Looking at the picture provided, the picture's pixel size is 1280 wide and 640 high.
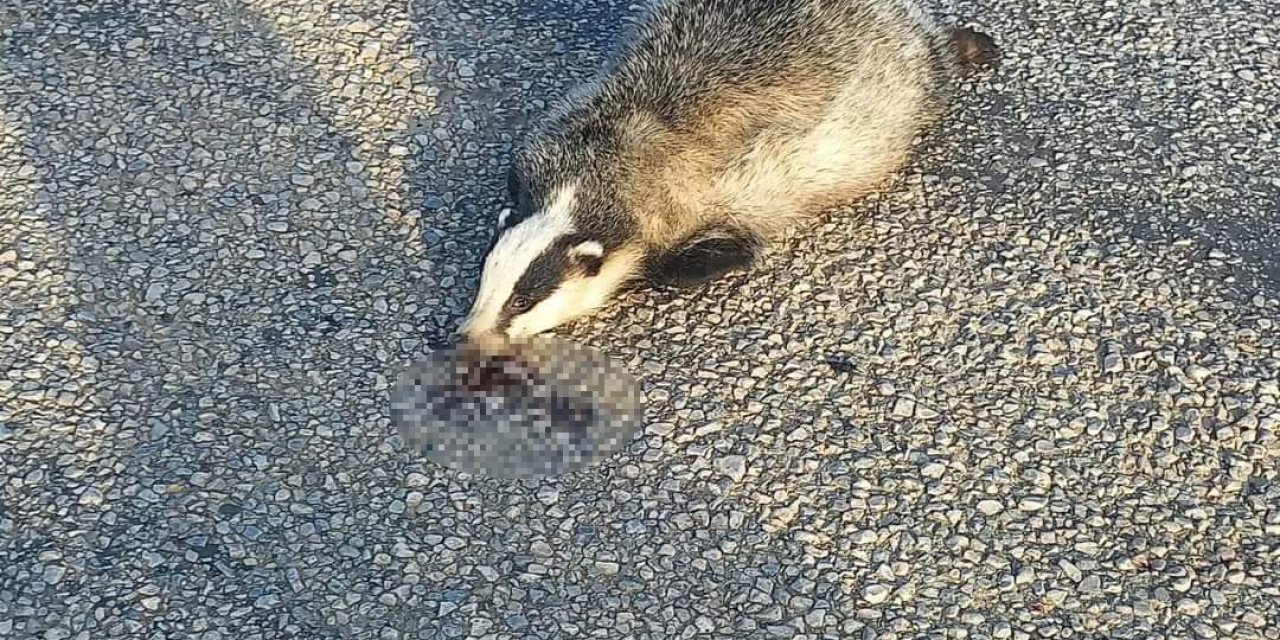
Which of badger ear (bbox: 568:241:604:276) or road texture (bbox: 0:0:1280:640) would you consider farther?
badger ear (bbox: 568:241:604:276)

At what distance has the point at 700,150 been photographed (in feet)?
14.6

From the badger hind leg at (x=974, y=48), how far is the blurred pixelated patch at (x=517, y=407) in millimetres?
1903

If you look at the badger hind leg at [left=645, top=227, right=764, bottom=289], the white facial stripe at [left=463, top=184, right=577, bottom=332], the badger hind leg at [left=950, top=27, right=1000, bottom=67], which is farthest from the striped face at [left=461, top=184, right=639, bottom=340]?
the badger hind leg at [left=950, top=27, right=1000, bottom=67]

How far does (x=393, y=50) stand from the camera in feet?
17.4

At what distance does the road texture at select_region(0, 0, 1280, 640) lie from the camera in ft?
11.9

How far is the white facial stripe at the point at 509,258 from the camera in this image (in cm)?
411

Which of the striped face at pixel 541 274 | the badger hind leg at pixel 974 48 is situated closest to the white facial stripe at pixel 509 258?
the striped face at pixel 541 274

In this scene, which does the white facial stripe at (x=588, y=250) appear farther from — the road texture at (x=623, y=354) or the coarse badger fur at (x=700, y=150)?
the road texture at (x=623, y=354)

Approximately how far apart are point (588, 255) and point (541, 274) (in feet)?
0.55

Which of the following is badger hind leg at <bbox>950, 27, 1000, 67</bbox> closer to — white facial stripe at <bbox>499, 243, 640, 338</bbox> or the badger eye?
white facial stripe at <bbox>499, 243, 640, 338</bbox>

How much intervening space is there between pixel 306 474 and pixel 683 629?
1.08m

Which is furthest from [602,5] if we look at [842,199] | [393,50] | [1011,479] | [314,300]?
[1011,479]

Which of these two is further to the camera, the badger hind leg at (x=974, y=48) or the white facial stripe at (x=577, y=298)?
the badger hind leg at (x=974, y=48)

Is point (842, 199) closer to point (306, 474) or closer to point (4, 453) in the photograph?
point (306, 474)
